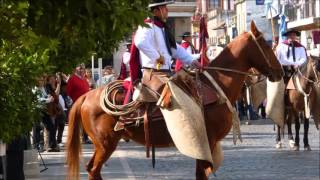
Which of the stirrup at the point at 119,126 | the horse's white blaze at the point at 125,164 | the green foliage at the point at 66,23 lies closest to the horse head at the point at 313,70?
the horse's white blaze at the point at 125,164

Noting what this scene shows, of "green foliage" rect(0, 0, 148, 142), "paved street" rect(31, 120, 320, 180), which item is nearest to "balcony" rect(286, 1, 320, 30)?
"paved street" rect(31, 120, 320, 180)

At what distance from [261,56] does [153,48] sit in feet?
5.30

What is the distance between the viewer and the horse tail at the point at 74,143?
10098mm

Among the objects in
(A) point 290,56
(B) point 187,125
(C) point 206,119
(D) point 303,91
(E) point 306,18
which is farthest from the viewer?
(E) point 306,18

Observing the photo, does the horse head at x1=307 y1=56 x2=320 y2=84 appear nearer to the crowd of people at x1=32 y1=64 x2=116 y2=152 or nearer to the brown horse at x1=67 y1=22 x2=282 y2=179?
the crowd of people at x1=32 y1=64 x2=116 y2=152

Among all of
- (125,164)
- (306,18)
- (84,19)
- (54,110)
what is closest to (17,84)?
(84,19)

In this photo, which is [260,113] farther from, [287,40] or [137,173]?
[137,173]

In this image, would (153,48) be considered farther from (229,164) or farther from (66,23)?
(66,23)

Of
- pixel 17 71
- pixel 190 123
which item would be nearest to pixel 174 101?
pixel 190 123

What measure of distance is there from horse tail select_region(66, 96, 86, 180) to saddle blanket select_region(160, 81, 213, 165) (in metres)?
1.36

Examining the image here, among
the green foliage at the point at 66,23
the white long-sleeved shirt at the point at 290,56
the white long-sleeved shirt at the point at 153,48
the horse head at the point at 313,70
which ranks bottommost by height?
the horse head at the point at 313,70

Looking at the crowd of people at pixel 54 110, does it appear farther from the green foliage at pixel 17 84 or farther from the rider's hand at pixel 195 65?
the green foliage at pixel 17 84

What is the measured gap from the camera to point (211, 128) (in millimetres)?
9773

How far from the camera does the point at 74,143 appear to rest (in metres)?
10.3
